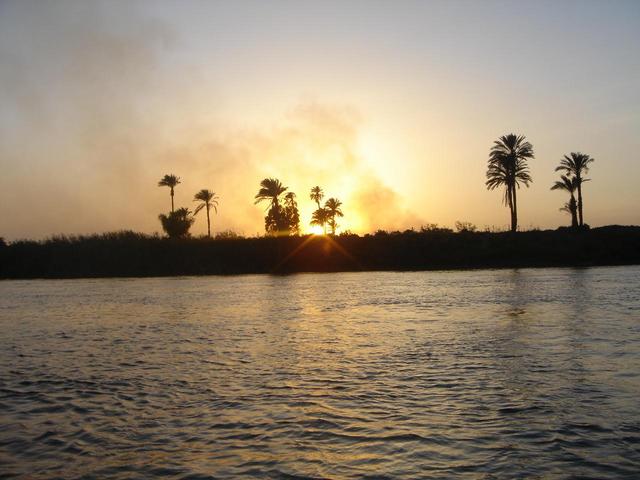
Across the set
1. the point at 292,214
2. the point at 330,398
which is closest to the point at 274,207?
the point at 292,214

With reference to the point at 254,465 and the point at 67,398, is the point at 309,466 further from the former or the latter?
the point at 67,398

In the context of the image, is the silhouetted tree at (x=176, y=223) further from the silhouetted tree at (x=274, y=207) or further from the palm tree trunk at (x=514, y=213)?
the palm tree trunk at (x=514, y=213)

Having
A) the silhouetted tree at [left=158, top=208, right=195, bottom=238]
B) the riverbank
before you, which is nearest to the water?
the riverbank

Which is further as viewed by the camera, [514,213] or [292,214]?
[292,214]

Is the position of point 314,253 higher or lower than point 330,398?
higher

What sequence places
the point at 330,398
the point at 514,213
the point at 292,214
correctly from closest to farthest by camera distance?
the point at 330,398, the point at 514,213, the point at 292,214

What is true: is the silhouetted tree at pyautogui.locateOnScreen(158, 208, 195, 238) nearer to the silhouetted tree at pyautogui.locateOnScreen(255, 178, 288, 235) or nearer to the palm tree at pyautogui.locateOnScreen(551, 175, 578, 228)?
the silhouetted tree at pyautogui.locateOnScreen(255, 178, 288, 235)

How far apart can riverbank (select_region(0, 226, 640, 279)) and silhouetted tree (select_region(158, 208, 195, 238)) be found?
13524 millimetres

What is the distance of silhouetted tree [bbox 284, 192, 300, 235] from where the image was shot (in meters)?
98.1

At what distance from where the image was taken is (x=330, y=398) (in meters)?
10.5

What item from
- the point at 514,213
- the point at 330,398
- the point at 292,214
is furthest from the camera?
the point at 292,214

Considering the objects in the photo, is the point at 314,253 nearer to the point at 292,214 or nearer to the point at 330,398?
the point at 292,214

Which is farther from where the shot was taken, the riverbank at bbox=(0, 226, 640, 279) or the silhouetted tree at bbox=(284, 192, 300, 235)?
the silhouetted tree at bbox=(284, 192, 300, 235)

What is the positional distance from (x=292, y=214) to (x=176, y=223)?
19.1 m
